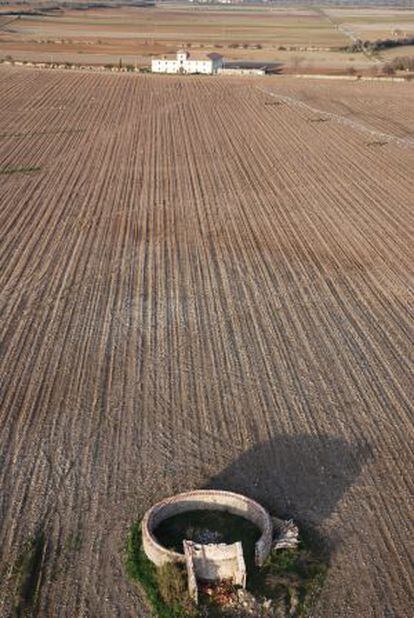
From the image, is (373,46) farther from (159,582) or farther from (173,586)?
(173,586)

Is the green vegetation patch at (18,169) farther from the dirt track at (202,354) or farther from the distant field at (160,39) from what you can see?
Answer: the distant field at (160,39)

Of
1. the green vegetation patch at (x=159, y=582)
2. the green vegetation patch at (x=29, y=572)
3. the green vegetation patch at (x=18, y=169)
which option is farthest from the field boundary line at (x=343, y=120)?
the green vegetation patch at (x=29, y=572)

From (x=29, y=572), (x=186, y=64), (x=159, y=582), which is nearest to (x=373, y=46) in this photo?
(x=186, y=64)

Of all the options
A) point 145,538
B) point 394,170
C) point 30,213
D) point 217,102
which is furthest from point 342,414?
point 217,102

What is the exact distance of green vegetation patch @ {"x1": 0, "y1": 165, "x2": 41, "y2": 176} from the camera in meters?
30.9

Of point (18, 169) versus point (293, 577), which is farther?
point (18, 169)

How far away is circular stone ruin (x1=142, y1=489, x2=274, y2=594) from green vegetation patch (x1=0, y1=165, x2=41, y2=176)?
896 inches

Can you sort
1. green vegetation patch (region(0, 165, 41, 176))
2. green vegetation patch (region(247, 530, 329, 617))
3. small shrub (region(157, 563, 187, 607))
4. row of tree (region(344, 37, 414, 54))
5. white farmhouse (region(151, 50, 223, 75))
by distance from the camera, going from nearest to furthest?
small shrub (region(157, 563, 187, 607)) < green vegetation patch (region(247, 530, 329, 617)) < green vegetation patch (region(0, 165, 41, 176)) < white farmhouse (region(151, 50, 223, 75)) < row of tree (region(344, 37, 414, 54))

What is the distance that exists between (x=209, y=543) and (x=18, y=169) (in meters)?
24.4

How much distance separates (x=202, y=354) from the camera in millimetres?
16812

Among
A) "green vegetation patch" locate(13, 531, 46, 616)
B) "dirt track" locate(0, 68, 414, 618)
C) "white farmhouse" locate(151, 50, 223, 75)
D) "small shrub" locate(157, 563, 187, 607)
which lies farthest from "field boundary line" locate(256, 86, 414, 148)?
"green vegetation patch" locate(13, 531, 46, 616)

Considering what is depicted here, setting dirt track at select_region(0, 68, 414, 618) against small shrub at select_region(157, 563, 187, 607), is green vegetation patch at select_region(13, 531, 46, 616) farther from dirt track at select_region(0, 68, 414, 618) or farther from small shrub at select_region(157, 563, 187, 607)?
small shrub at select_region(157, 563, 187, 607)

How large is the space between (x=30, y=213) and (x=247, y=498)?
57.4ft

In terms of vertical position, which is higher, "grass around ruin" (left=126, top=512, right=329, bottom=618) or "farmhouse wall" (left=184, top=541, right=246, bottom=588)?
"farmhouse wall" (left=184, top=541, right=246, bottom=588)
